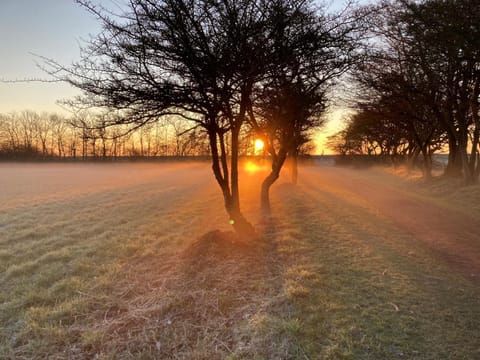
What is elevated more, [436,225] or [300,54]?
[300,54]

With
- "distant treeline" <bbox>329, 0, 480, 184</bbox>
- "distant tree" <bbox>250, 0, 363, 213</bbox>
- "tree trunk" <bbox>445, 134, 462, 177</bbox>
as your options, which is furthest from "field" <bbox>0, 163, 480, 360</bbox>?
"tree trunk" <bbox>445, 134, 462, 177</bbox>

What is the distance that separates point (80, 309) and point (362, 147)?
196 feet

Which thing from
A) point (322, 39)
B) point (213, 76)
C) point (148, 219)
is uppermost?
point (322, 39)

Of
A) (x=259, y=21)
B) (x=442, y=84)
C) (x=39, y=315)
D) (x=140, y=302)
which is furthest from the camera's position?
(x=442, y=84)

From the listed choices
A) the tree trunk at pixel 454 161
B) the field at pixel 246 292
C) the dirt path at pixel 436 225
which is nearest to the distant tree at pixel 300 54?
the field at pixel 246 292

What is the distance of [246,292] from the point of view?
15.6ft

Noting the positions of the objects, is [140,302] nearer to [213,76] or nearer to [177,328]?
[177,328]

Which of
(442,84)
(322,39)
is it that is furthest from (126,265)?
(442,84)

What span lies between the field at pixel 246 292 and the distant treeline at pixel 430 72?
4.52m

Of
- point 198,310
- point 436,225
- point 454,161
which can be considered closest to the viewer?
point 198,310

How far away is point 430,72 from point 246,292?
40.6 ft

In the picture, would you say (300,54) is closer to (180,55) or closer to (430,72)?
(180,55)


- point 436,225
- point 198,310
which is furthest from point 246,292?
point 436,225

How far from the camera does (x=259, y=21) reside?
568 cm
